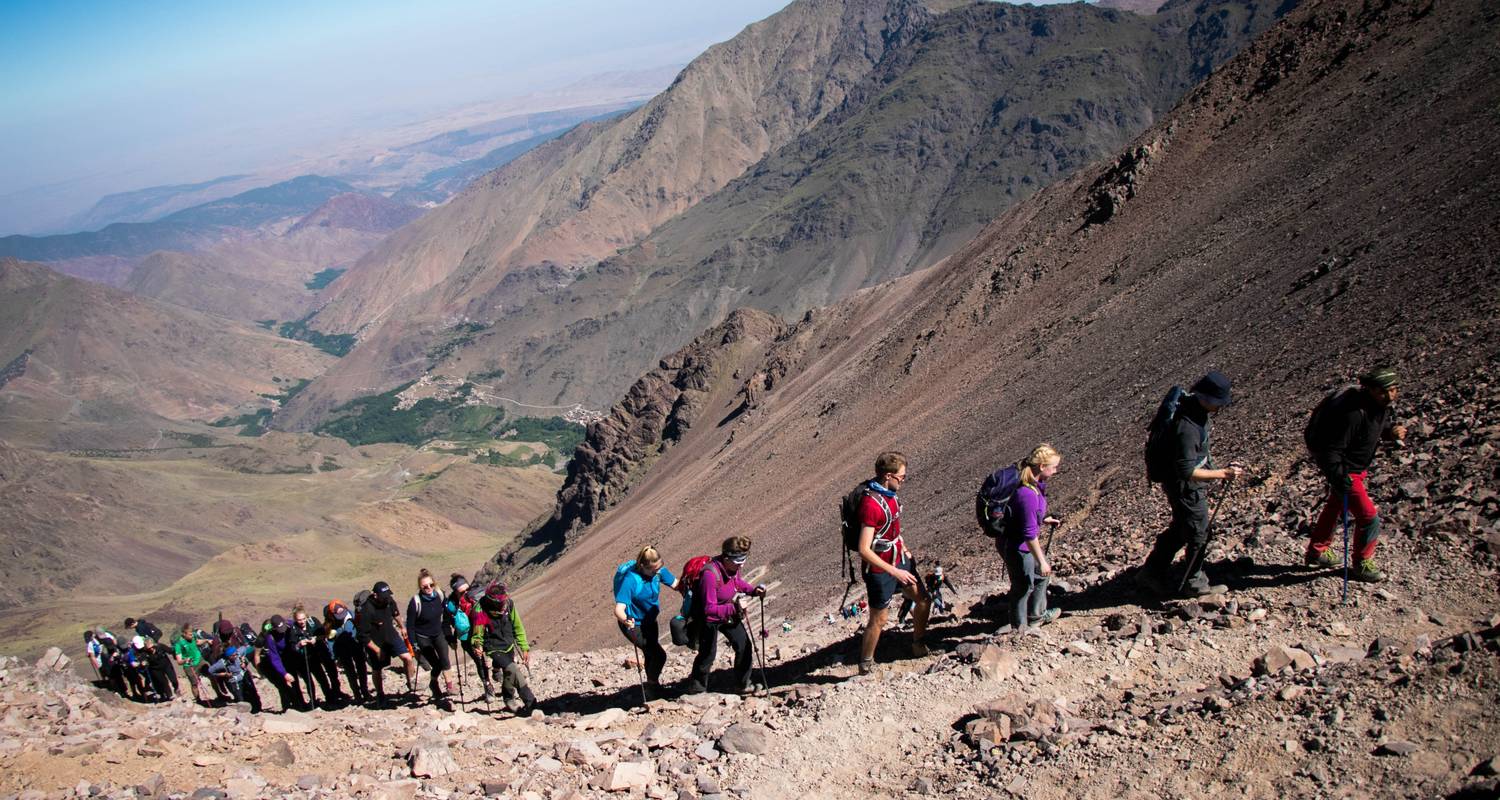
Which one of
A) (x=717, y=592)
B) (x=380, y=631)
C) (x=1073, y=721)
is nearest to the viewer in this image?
(x=1073, y=721)

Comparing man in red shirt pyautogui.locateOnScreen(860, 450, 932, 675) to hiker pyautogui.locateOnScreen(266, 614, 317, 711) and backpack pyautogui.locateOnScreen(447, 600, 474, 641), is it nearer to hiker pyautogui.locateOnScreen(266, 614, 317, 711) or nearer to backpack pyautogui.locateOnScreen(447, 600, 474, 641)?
backpack pyautogui.locateOnScreen(447, 600, 474, 641)

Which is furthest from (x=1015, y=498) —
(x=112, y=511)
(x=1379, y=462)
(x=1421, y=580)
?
(x=112, y=511)

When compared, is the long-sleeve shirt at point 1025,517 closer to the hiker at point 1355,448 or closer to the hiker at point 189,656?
the hiker at point 1355,448

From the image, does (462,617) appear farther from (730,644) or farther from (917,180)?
(917,180)

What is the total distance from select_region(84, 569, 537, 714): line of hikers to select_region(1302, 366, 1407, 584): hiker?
8769mm

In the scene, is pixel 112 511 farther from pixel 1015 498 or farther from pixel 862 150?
pixel 862 150

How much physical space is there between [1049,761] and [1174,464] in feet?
9.90

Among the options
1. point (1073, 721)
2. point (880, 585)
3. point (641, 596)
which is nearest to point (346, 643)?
point (641, 596)

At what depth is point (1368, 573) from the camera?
8156 mm

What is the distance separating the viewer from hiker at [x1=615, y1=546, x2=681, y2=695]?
10102 mm

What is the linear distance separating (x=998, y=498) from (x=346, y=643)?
10.7 m

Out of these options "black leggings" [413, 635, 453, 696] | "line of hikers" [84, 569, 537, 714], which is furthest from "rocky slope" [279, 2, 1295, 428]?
"black leggings" [413, 635, 453, 696]

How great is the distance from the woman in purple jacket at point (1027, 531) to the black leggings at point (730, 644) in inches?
113

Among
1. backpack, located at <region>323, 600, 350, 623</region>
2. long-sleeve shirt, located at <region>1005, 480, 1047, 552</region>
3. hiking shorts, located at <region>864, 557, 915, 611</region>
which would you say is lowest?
backpack, located at <region>323, 600, 350, 623</region>
